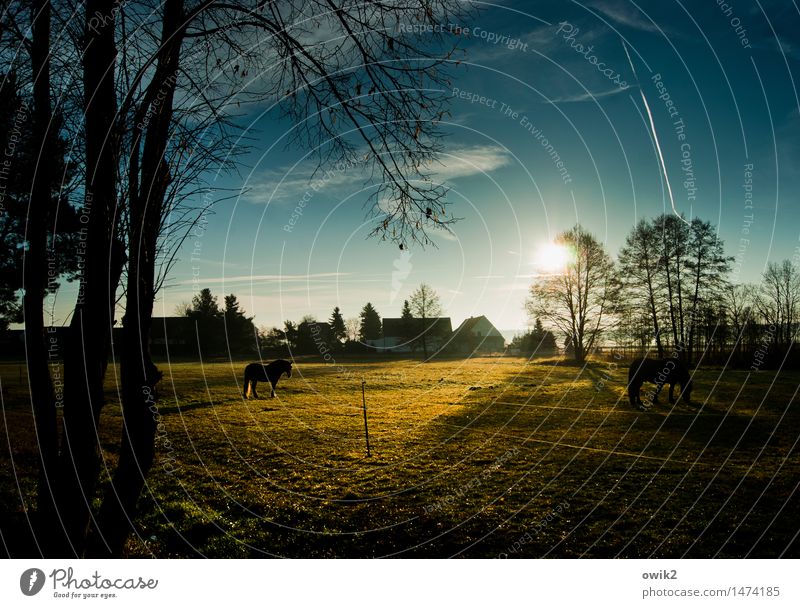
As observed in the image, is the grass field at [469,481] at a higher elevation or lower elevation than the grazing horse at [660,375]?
lower

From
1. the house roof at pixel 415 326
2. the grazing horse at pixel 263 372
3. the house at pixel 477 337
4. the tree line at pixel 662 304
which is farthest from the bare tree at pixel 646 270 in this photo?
the house at pixel 477 337

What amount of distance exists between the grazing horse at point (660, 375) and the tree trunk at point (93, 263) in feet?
55.1

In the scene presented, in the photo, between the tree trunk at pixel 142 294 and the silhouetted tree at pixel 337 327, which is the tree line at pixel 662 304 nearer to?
the tree trunk at pixel 142 294

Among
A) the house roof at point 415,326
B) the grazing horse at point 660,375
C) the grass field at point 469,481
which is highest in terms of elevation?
the house roof at point 415,326

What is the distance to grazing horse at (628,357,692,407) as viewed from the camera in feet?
52.3

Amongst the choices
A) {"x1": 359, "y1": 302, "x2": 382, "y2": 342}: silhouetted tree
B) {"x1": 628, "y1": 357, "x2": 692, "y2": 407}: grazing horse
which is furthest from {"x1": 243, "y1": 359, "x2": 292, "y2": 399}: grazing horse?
{"x1": 359, "y1": 302, "x2": 382, "y2": 342}: silhouetted tree

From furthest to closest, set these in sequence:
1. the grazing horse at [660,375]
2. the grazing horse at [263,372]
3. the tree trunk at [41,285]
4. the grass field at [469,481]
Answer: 1. the grazing horse at [263,372]
2. the grazing horse at [660,375]
3. the grass field at [469,481]
4. the tree trunk at [41,285]

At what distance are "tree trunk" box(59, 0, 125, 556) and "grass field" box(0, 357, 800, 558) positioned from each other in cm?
177

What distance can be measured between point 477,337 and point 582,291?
45.9 meters

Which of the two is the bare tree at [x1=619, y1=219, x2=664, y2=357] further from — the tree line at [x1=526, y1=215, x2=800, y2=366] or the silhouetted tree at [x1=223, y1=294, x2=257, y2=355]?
the silhouetted tree at [x1=223, y1=294, x2=257, y2=355]

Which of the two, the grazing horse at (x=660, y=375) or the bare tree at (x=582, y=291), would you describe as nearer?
the grazing horse at (x=660, y=375)

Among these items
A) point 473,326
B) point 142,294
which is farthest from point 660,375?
point 473,326

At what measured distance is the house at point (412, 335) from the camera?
60.8 meters

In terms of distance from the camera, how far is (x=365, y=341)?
204 feet
